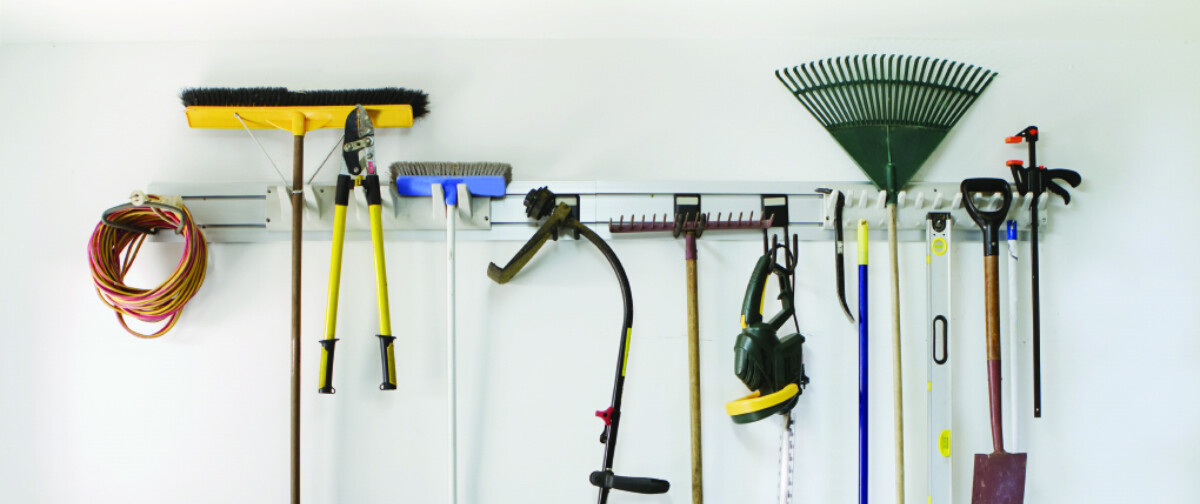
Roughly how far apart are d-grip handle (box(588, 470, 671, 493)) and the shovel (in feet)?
2.71

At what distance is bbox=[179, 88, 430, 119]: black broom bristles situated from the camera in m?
1.53

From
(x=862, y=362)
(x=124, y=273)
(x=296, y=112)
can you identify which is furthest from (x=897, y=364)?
(x=124, y=273)

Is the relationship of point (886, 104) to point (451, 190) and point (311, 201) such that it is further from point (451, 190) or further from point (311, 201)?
point (311, 201)

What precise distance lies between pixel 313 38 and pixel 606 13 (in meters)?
0.78

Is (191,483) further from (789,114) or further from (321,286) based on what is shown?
(789,114)

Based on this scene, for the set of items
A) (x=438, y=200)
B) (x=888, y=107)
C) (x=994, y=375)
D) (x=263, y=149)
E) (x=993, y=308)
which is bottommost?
(x=994, y=375)

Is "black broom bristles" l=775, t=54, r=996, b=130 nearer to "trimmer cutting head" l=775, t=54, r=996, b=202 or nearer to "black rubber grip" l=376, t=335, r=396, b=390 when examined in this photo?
"trimmer cutting head" l=775, t=54, r=996, b=202

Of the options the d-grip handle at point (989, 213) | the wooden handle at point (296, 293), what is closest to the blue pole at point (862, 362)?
the d-grip handle at point (989, 213)

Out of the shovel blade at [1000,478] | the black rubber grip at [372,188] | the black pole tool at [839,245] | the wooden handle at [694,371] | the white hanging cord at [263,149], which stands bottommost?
the shovel blade at [1000,478]

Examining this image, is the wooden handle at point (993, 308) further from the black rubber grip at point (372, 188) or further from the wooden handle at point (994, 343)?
the black rubber grip at point (372, 188)

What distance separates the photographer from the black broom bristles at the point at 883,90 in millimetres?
1612

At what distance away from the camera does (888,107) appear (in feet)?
5.27

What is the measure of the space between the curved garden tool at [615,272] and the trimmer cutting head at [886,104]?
678mm

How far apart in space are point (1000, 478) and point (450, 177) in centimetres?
154
